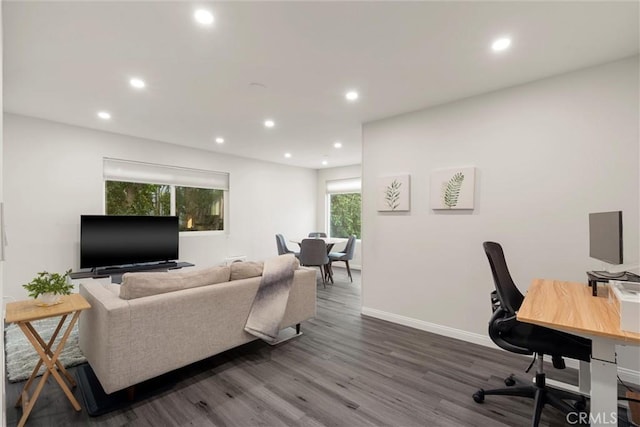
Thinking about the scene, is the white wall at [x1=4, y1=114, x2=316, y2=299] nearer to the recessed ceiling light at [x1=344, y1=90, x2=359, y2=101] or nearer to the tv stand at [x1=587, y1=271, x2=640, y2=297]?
the recessed ceiling light at [x1=344, y1=90, x2=359, y2=101]

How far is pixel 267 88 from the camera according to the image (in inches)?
120

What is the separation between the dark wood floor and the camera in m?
1.96

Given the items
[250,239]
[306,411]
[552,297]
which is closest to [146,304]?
[306,411]

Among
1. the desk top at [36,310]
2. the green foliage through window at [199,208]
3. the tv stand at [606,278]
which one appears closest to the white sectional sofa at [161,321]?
the desk top at [36,310]

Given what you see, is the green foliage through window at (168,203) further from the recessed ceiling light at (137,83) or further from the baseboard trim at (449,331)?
the baseboard trim at (449,331)

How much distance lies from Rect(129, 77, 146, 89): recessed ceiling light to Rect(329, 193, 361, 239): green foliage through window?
5436mm

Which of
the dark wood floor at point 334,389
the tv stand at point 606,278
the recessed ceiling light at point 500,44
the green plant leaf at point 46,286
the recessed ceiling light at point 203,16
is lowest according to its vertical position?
the dark wood floor at point 334,389

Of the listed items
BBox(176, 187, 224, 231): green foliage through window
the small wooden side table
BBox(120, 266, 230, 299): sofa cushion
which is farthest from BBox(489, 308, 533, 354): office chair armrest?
BBox(176, 187, 224, 231): green foliage through window

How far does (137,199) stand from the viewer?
5.05 m

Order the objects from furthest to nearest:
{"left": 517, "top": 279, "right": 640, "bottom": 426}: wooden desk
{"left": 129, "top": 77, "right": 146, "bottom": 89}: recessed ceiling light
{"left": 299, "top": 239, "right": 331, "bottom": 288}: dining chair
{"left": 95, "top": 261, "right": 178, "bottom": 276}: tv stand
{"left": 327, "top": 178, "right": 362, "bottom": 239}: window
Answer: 1. {"left": 327, "top": 178, "right": 362, "bottom": 239}: window
2. {"left": 299, "top": 239, "right": 331, "bottom": 288}: dining chair
3. {"left": 95, "top": 261, "right": 178, "bottom": 276}: tv stand
4. {"left": 129, "top": 77, "right": 146, "bottom": 89}: recessed ceiling light
5. {"left": 517, "top": 279, "right": 640, "bottom": 426}: wooden desk

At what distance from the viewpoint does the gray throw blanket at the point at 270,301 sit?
9.12 ft

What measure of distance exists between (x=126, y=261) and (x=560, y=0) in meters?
5.50

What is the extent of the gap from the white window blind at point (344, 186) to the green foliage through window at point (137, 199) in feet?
13.1

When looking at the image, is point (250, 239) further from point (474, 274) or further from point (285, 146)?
point (474, 274)
